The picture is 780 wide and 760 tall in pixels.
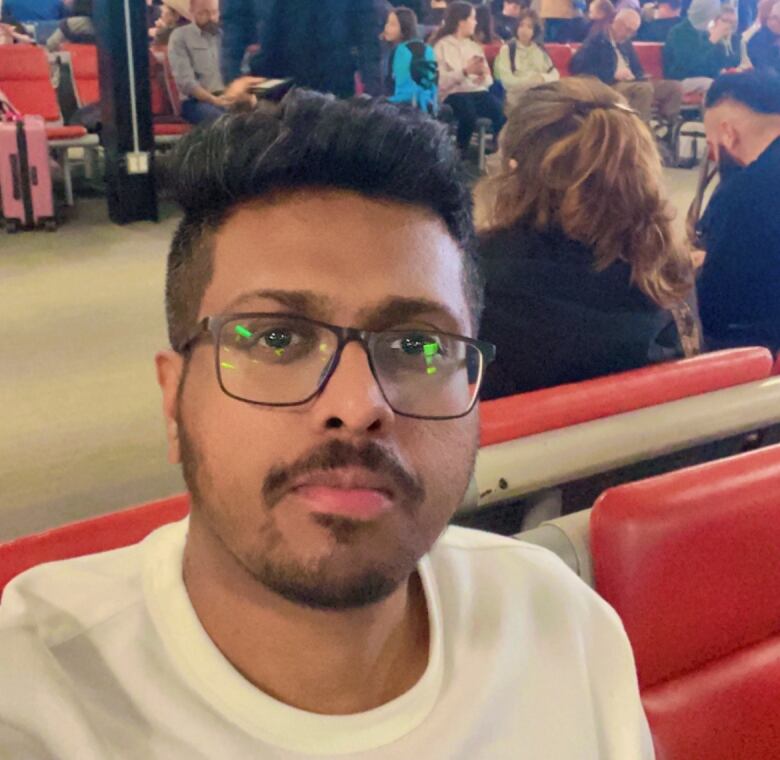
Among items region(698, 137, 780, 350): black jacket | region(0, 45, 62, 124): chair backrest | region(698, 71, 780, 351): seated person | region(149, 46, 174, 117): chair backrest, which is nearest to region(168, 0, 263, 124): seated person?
region(149, 46, 174, 117): chair backrest

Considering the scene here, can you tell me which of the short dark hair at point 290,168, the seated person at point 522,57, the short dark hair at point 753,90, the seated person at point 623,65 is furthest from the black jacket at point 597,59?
the short dark hair at point 290,168

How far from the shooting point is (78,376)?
351 centimetres

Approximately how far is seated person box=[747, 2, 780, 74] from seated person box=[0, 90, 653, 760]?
20.6 feet

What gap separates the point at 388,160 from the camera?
910 millimetres

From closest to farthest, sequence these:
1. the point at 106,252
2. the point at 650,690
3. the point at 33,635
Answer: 1. the point at 33,635
2. the point at 650,690
3. the point at 106,252

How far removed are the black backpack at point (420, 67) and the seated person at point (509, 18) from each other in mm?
1660

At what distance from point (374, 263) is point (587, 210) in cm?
128

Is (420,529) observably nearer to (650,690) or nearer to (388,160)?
(388,160)

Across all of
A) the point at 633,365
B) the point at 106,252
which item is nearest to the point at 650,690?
the point at 633,365

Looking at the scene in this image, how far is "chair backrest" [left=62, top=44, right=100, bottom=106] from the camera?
7.05m

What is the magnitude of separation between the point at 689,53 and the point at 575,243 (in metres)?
7.30

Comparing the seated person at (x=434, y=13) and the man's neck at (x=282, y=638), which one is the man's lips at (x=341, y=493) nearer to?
the man's neck at (x=282, y=638)

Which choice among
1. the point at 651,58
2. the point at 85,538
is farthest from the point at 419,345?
the point at 651,58

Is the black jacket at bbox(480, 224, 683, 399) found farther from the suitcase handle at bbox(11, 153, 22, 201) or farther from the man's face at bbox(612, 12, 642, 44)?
the man's face at bbox(612, 12, 642, 44)
